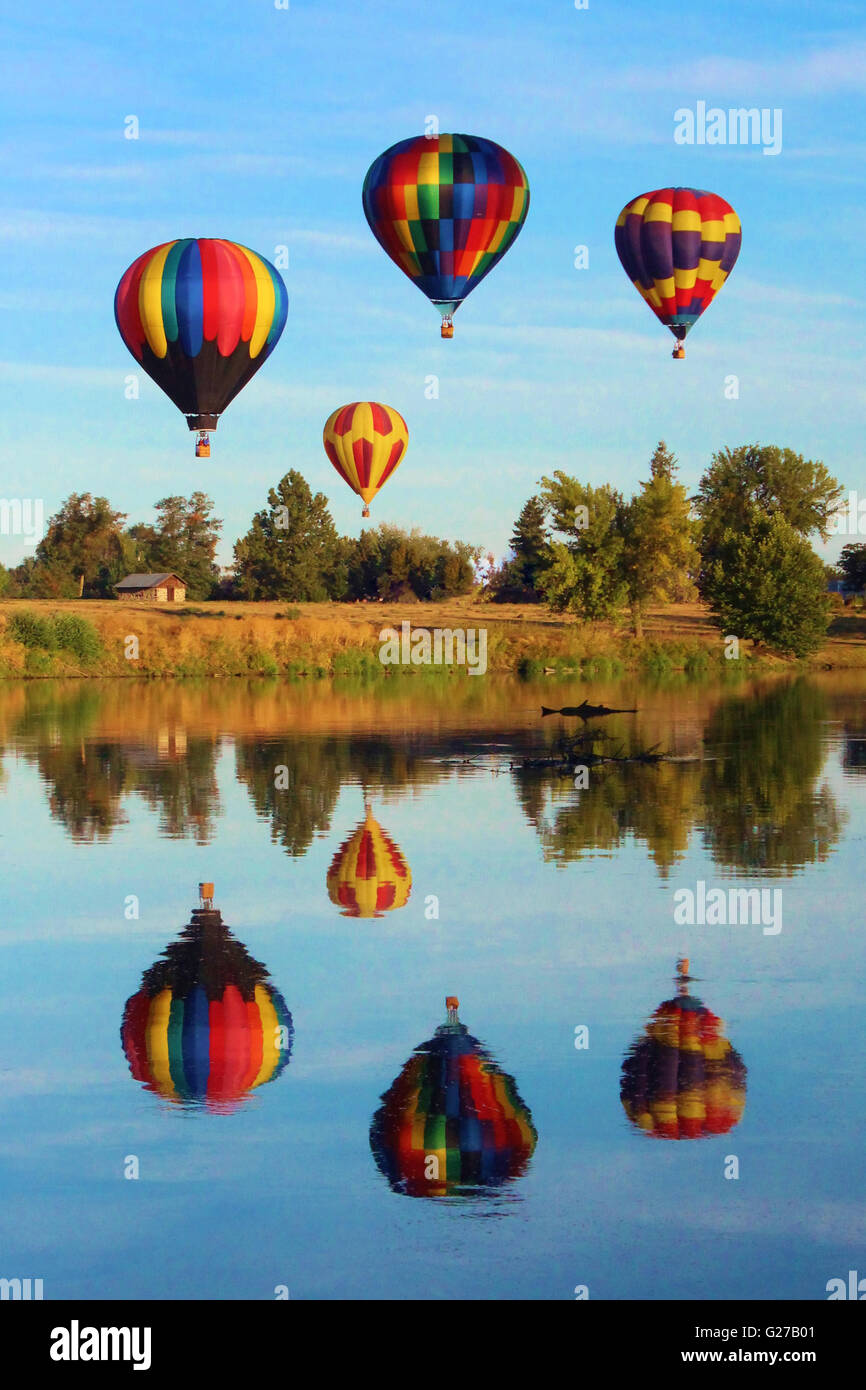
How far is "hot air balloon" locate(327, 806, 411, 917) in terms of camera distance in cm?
1652

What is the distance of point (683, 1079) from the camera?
10250 millimetres

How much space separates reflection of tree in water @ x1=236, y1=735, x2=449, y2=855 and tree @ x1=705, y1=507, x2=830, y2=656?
47.1 m

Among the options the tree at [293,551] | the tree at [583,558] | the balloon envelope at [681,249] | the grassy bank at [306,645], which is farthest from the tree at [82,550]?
the balloon envelope at [681,249]

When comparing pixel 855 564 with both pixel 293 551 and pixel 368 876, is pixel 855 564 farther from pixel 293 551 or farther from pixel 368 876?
pixel 368 876

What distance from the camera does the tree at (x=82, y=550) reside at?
124688 mm

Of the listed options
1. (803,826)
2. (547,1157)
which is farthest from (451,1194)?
(803,826)

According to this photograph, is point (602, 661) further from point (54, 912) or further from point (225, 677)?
point (54, 912)

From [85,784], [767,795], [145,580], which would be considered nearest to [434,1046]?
[767,795]

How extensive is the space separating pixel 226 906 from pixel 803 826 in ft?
26.9

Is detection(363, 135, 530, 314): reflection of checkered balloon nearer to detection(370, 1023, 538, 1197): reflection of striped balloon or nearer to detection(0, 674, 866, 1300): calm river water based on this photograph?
detection(0, 674, 866, 1300): calm river water

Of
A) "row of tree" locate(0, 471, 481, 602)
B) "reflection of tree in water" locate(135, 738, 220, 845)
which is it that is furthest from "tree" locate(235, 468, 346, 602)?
"reflection of tree in water" locate(135, 738, 220, 845)

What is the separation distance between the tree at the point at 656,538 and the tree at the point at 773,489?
114ft

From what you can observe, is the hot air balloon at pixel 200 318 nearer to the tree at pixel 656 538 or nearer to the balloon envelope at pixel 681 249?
the balloon envelope at pixel 681 249
